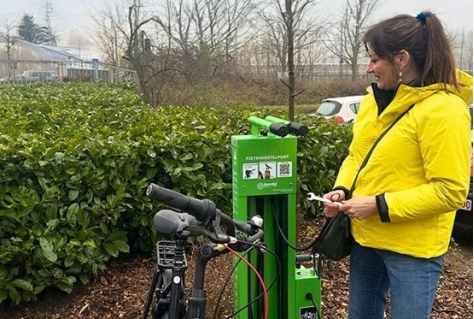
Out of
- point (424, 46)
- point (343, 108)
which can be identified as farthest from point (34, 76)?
point (424, 46)

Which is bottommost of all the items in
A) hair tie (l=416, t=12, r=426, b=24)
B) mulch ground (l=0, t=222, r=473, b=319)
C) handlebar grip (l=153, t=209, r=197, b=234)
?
mulch ground (l=0, t=222, r=473, b=319)

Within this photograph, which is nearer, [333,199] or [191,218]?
[191,218]

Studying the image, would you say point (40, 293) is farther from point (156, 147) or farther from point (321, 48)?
point (321, 48)

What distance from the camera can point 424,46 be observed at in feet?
6.63

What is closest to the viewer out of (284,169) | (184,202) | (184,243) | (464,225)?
(184,202)

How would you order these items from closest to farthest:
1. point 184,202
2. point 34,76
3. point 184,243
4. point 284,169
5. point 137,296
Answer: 1. point 184,202
2. point 184,243
3. point 284,169
4. point 137,296
5. point 34,76

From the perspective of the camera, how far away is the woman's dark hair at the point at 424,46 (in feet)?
6.61

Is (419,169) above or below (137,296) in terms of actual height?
above

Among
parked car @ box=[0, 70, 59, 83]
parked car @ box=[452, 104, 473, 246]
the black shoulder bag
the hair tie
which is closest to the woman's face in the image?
the hair tie

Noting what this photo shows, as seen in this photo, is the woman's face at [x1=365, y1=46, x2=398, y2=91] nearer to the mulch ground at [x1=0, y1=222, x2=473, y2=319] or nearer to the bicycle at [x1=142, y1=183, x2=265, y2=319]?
the bicycle at [x1=142, y1=183, x2=265, y2=319]

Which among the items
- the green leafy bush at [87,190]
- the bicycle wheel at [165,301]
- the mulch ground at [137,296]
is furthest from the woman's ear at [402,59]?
the green leafy bush at [87,190]

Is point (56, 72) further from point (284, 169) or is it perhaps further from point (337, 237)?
point (337, 237)

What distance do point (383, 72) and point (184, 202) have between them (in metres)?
0.99

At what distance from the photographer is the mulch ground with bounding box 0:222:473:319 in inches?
134
